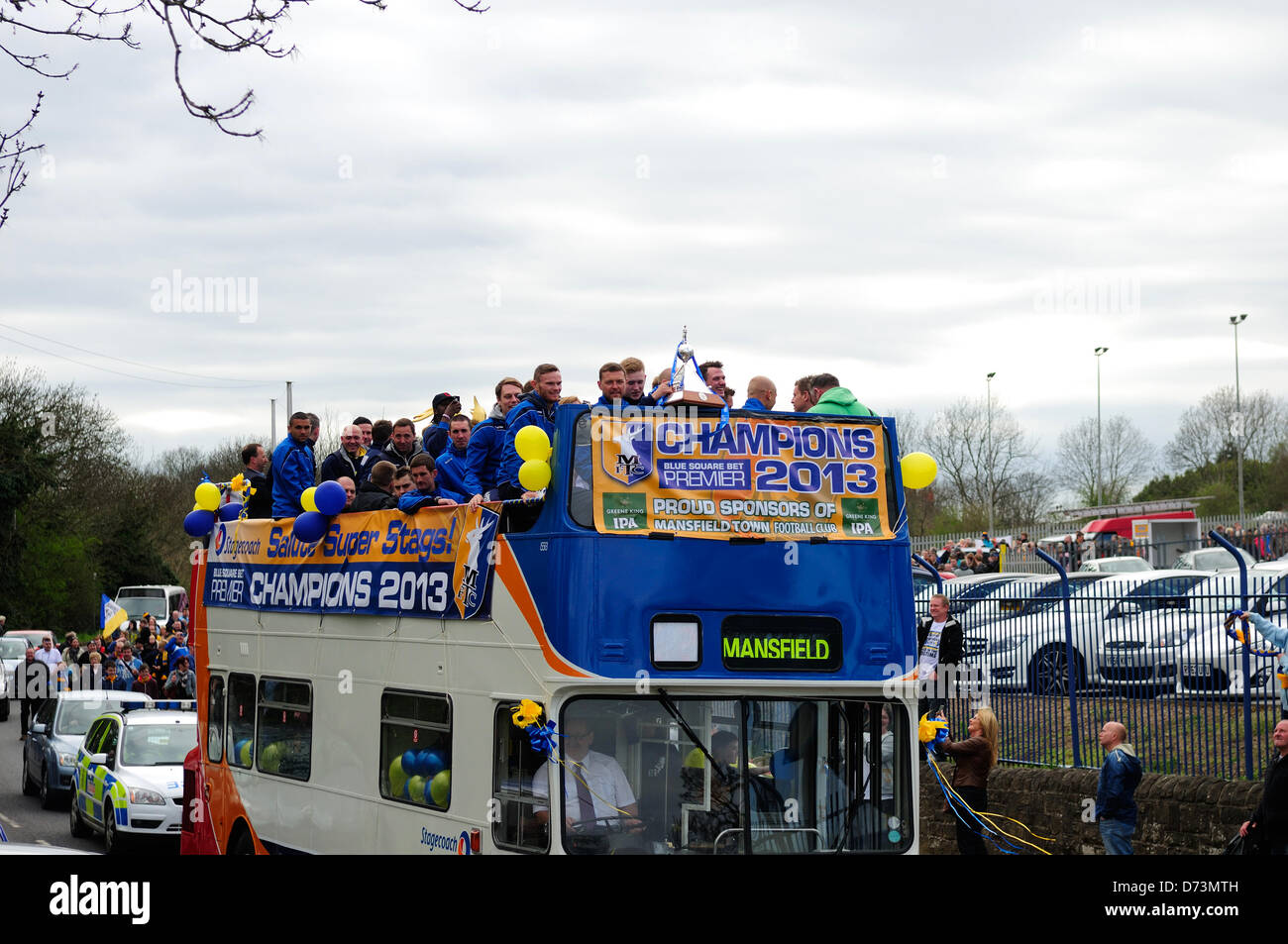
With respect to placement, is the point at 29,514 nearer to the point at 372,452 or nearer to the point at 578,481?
the point at 372,452

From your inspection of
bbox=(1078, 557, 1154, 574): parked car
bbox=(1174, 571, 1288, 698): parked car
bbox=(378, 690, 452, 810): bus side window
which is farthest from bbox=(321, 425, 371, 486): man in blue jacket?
bbox=(1078, 557, 1154, 574): parked car

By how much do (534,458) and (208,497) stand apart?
598 cm

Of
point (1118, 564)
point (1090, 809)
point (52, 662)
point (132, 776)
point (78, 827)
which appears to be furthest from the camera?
point (1118, 564)

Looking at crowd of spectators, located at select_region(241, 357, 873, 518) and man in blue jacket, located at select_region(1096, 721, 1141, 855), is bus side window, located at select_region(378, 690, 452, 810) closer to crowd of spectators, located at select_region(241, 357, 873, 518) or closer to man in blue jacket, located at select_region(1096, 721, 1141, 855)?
crowd of spectators, located at select_region(241, 357, 873, 518)

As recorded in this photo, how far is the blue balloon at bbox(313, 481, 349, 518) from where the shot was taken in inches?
409

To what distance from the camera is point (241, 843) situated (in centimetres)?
1145

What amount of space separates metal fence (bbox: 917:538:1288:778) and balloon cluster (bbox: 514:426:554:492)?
251 inches

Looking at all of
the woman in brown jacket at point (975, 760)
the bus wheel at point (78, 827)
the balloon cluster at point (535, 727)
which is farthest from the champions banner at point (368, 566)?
the bus wheel at point (78, 827)

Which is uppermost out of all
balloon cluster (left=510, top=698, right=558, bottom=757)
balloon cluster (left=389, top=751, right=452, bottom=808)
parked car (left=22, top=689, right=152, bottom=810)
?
balloon cluster (left=510, top=698, right=558, bottom=757)

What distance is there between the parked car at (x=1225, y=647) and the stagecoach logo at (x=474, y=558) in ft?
20.8

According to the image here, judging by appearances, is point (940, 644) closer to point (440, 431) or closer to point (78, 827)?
point (440, 431)

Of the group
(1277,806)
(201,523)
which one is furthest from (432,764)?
(1277,806)

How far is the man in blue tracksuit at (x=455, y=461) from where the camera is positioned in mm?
10172
